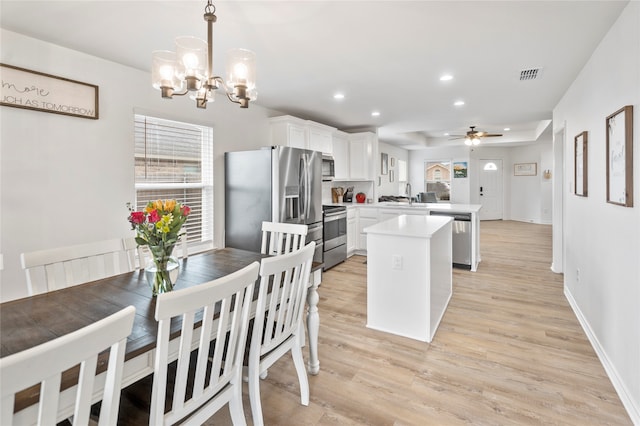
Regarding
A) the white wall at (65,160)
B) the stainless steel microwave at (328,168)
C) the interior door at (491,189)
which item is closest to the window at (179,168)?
the white wall at (65,160)

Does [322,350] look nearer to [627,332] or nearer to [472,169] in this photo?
[627,332]

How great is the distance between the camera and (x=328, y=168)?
559 centimetres

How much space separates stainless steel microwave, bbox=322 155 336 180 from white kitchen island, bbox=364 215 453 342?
2.60 m

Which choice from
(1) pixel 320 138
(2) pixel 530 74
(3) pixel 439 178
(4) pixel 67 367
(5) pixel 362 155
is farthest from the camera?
(3) pixel 439 178

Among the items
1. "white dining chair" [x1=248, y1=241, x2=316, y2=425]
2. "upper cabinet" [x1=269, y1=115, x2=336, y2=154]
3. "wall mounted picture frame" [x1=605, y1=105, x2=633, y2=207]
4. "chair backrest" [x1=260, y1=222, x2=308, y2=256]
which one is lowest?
"white dining chair" [x1=248, y1=241, x2=316, y2=425]

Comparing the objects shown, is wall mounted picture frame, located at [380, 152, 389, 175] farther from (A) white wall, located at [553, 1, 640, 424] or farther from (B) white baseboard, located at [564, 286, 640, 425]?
(B) white baseboard, located at [564, 286, 640, 425]

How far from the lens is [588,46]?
264cm

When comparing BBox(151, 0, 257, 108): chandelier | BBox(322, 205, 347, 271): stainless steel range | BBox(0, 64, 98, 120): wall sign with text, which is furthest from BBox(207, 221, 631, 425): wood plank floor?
BBox(0, 64, 98, 120): wall sign with text

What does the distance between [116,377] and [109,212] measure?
2442 millimetres

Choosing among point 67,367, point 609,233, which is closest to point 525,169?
point 609,233

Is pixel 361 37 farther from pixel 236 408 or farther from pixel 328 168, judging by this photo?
pixel 328 168

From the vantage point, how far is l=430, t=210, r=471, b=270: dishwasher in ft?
15.8

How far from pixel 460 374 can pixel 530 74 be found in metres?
3.03

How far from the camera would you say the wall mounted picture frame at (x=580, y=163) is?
2900mm
